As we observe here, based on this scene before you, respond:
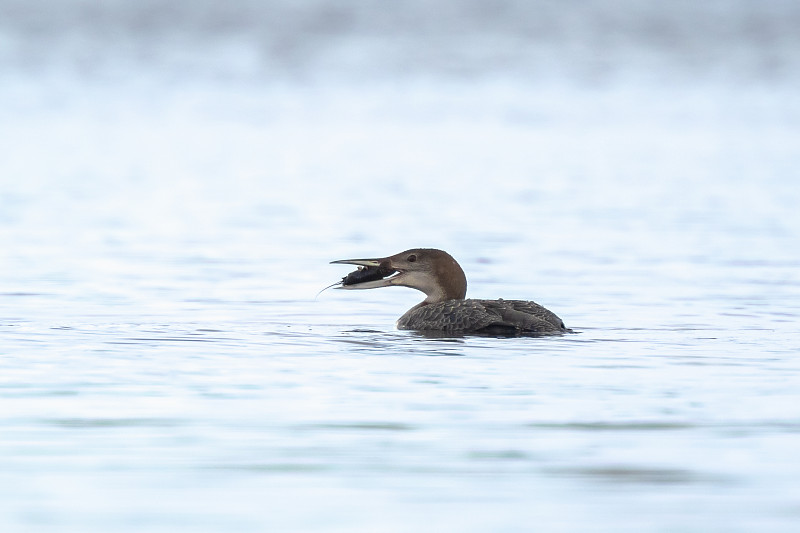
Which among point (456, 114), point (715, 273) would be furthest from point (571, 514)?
point (456, 114)

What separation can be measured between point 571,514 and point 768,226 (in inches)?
480

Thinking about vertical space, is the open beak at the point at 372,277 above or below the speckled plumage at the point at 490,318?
above

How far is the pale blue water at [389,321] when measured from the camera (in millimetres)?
6301

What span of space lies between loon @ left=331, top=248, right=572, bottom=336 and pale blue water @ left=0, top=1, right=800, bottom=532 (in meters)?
0.21

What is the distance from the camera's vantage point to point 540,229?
1750 centimetres

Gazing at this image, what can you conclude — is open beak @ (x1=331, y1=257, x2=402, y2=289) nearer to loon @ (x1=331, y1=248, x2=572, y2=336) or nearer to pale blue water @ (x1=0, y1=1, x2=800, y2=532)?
loon @ (x1=331, y1=248, x2=572, y2=336)

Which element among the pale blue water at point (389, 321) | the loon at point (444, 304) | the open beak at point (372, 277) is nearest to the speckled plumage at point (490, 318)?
the loon at point (444, 304)

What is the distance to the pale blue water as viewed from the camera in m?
6.30

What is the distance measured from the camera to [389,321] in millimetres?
11617

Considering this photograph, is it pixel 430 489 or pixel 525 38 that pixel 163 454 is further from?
pixel 525 38

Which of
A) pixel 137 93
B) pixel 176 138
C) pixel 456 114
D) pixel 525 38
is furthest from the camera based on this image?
pixel 525 38

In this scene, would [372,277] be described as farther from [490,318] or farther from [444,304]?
[490,318]

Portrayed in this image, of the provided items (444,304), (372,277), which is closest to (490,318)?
(444,304)

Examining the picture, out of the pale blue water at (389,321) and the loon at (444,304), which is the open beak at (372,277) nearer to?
the loon at (444,304)
